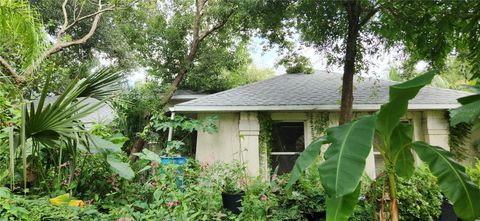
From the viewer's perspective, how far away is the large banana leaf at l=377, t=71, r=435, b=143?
99.4 inches

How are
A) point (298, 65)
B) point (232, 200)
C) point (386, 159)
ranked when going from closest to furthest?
point (386, 159), point (232, 200), point (298, 65)

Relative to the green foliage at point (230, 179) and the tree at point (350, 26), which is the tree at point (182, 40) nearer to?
the tree at point (350, 26)

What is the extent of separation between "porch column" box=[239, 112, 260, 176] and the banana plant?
503 cm

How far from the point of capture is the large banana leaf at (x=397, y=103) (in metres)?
2.53

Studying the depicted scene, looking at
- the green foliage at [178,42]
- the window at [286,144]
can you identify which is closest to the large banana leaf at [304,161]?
the window at [286,144]

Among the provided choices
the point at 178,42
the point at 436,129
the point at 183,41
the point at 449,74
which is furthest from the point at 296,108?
the point at 449,74

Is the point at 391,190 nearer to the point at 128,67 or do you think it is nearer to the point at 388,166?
the point at 388,166

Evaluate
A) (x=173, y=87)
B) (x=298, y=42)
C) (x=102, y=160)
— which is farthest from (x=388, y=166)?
(x=173, y=87)

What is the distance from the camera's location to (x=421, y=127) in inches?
345

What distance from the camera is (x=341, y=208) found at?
282 cm

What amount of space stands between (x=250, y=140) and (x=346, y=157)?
5972mm

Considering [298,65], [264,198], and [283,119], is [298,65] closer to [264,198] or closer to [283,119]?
[283,119]

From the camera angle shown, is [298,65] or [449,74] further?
[449,74]

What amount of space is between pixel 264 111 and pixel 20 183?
5.85m
